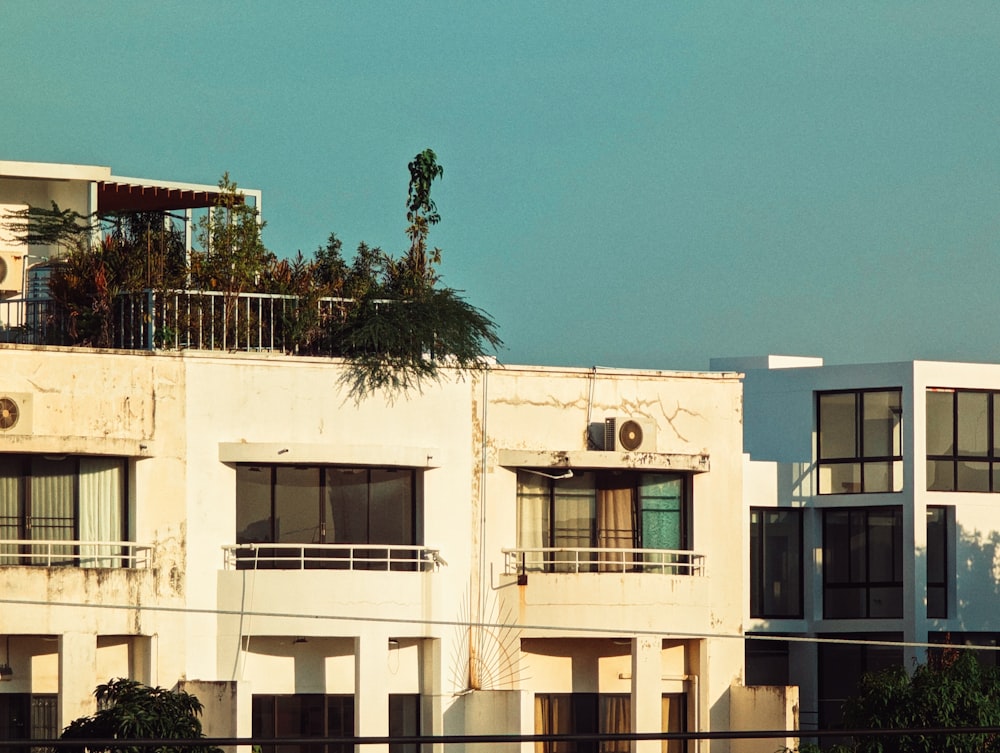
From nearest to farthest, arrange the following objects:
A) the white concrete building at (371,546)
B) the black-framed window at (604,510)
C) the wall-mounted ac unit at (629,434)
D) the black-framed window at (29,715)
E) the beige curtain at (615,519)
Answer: the black-framed window at (29,715)
the white concrete building at (371,546)
the wall-mounted ac unit at (629,434)
the black-framed window at (604,510)
the beige curtain at (615,519)

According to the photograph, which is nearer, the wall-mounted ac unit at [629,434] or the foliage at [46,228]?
the wall-mounted ac unit at [629,434]

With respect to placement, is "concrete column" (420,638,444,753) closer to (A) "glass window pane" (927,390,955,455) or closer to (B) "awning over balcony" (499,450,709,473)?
(B) "awning over balcony" (499,450,709,473)

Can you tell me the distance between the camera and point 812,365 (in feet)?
133

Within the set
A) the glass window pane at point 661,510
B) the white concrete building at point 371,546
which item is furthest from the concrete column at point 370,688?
the glass window pane at point 661,510

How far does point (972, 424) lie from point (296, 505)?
611 inches

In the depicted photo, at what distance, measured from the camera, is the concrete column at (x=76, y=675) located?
24703 millimetres

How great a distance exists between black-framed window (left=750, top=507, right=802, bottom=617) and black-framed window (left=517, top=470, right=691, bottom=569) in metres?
7.43

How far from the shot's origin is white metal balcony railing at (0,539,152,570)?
25.7 meters

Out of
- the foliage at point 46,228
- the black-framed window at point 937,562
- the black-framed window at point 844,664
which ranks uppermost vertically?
the foliage at point 46,228

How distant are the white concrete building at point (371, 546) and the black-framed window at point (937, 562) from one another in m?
7.83

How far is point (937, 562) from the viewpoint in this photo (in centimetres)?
3625

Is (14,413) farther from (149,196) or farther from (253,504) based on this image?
(149,196)

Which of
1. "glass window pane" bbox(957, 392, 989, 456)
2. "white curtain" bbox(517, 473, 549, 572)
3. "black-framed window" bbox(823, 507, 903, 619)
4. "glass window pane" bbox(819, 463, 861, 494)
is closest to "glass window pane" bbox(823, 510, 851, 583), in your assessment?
"black-framed window" bbox(823, 507, 903, 619)

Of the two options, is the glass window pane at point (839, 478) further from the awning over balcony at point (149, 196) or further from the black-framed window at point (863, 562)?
the awning over balcony at point (149, 196)
